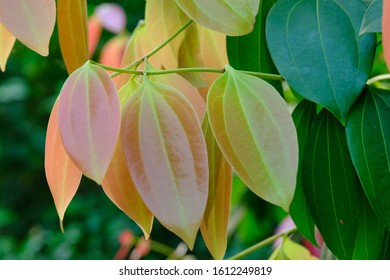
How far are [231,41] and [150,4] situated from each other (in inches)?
2.7

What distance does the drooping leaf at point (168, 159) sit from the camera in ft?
1.07

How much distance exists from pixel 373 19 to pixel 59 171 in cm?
17

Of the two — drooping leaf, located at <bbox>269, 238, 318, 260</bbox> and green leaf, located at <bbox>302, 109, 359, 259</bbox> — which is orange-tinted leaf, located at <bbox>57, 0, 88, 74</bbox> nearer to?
green leaf, located at <bbox>302, 109, 359, 259</bbox>

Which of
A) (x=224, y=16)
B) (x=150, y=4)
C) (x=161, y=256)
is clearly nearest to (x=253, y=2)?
(x=224, y=16)

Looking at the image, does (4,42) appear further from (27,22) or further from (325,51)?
(325,51)

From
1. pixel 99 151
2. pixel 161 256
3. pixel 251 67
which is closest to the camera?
pixel 99 151

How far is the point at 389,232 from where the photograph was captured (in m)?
0.44

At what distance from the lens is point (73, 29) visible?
366mm

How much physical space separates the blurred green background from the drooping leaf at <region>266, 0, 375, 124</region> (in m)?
1.41

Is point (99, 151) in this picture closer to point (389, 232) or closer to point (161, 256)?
point (389, 232)

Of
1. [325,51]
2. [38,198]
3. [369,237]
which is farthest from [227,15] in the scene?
[38,198]

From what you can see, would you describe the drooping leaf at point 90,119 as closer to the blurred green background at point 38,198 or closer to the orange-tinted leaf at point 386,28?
the orange-tinted leaf at point 386,28

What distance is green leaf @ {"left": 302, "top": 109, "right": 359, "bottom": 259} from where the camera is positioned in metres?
0.39
